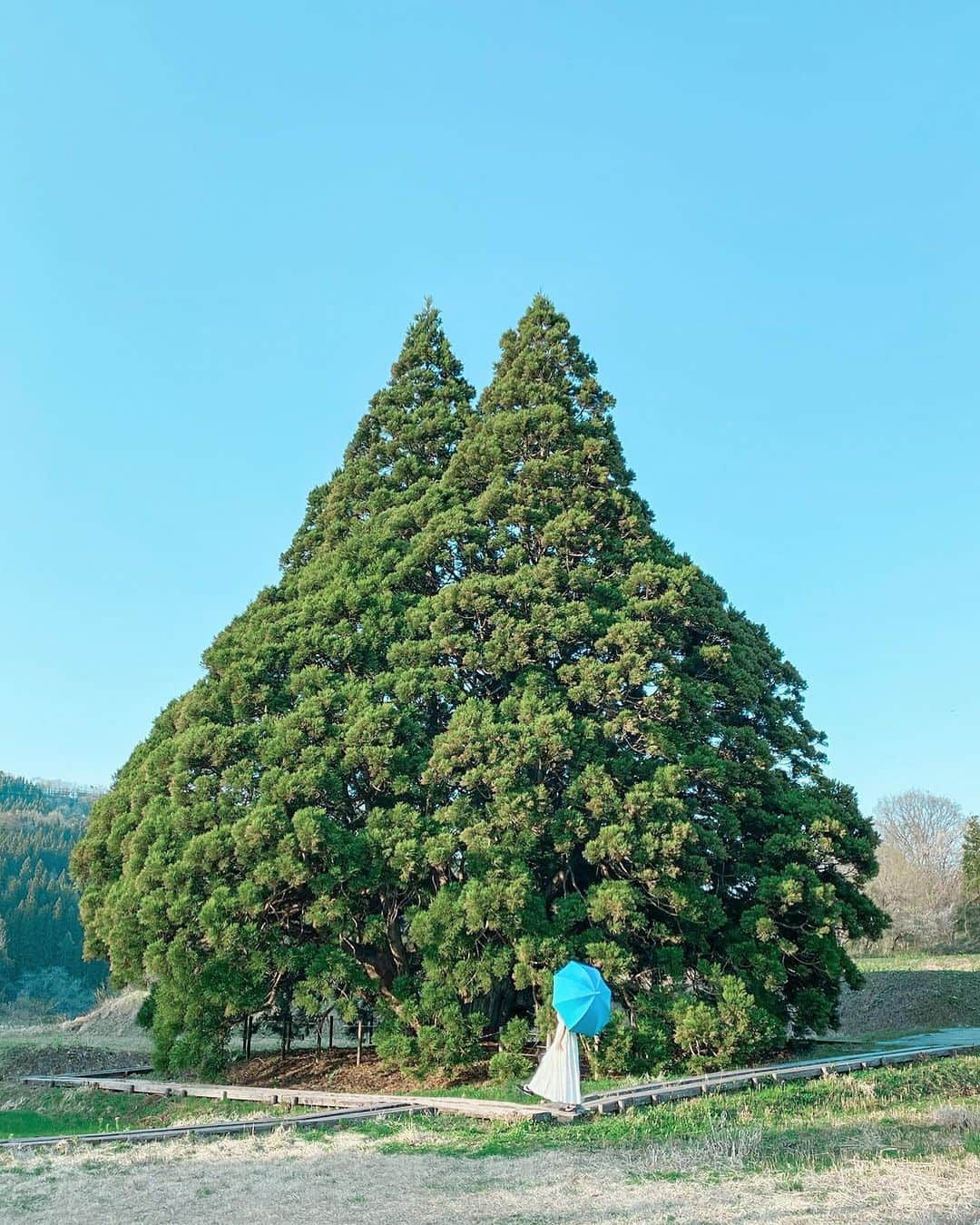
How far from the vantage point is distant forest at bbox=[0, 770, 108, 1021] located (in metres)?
46.3

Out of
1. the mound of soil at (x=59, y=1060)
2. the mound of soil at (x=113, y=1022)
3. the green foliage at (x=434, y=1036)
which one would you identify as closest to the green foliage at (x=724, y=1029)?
the green foliage at (x=434, y=1036)

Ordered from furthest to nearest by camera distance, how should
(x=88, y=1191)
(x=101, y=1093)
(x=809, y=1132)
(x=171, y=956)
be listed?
(x=101, y=1093), (x=171, y=956), (x=809, y=1132), (x=88, y=1191)

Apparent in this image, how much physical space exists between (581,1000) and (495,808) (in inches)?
153

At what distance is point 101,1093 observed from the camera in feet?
48.0

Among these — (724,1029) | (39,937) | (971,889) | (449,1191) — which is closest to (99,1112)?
(724,1029)

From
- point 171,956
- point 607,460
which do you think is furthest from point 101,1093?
point 607,460

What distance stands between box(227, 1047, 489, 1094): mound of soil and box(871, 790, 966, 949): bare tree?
2591cm

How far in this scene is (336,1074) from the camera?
49.4ft

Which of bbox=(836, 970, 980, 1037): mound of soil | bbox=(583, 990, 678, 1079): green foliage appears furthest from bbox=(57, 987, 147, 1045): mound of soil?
bbox=(836, 970, 980, 1037): mound of soil

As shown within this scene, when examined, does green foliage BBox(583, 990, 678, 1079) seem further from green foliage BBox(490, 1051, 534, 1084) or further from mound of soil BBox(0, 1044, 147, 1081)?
mound of soil BBox(0, 1044, 147, 1081)

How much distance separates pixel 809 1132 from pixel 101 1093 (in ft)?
35.5

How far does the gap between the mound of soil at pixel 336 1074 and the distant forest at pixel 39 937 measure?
25513 millimetres

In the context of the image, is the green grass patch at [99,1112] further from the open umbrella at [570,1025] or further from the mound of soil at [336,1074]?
the open umbrella at [570,1025]

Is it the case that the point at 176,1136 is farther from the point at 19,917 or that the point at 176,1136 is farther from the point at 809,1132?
the point at 19,917
